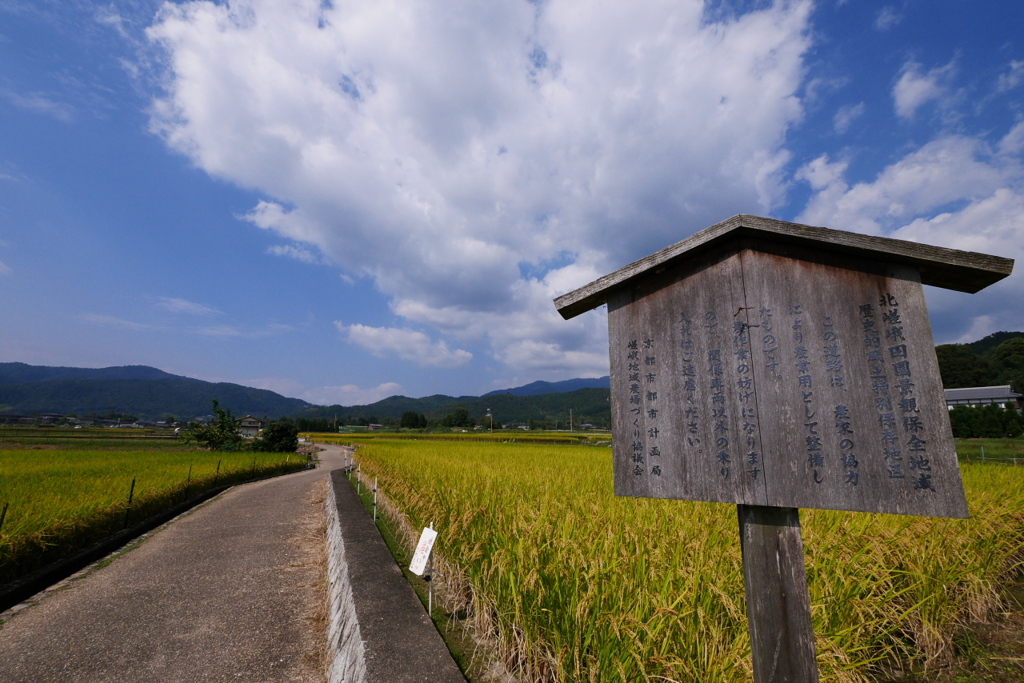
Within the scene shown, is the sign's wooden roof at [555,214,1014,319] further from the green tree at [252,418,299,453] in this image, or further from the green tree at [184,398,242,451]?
the green tree at [252,418,299,453]

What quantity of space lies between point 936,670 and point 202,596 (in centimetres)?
778

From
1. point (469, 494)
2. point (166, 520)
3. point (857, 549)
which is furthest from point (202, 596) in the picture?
point (857, 549)

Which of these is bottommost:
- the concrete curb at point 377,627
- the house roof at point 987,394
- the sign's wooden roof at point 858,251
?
the concrete curb at point 377,627

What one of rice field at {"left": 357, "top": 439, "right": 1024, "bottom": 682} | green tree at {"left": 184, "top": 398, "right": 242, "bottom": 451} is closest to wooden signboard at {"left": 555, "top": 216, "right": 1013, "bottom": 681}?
rice field at {"left": 357, "top": 439, "right": 1024, "bottom": 682}

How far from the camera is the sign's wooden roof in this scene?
5.71 ft

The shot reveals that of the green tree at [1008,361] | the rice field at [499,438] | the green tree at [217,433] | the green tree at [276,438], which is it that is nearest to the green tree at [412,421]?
the rice field at [499,438]

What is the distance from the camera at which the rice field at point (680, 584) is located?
96.7 inches

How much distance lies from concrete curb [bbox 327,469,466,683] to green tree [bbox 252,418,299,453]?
26804 millimetres

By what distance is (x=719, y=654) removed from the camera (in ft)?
7.82

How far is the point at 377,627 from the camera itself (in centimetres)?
356

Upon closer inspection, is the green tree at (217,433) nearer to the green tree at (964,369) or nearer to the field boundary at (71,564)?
the field boundary at (71,564)

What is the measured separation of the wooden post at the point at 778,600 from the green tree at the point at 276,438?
32.0 m

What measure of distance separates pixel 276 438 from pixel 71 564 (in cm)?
2455

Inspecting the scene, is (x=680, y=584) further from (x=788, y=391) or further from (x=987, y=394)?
(x=987, y=394)
